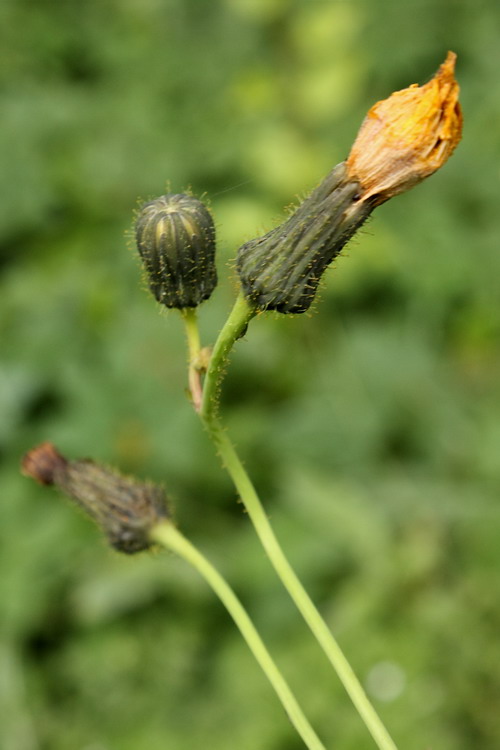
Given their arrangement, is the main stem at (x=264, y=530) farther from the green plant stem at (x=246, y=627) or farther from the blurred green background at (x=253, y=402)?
the blurred green background at (x=253, y=402)

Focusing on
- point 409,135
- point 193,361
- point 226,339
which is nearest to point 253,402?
point 193,361

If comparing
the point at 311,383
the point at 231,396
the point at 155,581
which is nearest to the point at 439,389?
the point at 311,383

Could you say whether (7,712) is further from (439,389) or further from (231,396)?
(439,389)

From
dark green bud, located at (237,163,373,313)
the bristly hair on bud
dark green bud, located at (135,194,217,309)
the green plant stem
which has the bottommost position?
the green plant stem

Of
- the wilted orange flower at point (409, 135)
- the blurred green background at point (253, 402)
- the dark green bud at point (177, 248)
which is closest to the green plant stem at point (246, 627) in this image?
the dark green bud at point (177, 248)

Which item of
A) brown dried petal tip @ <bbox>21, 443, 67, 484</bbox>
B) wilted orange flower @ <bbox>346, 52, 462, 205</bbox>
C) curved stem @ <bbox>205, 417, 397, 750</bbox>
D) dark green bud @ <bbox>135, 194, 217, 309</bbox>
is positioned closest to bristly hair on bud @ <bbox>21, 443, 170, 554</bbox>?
brown dried petal tip @ <bbox>21, 443, 67, 484</bbox>

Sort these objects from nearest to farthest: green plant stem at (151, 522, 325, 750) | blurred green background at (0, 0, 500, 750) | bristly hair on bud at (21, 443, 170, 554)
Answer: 1. green plant stem at (151, 522, 325, 750)
2. bristly hair on bud at (21, 443, 170, 554)
3. blurred green background at (0, 0, 500, 750)

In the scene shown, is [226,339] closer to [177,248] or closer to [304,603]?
[177,248]

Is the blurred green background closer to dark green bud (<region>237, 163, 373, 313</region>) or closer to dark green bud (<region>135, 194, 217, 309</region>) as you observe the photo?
dark green bud (<region>135, 194, 217, 309</region>)
